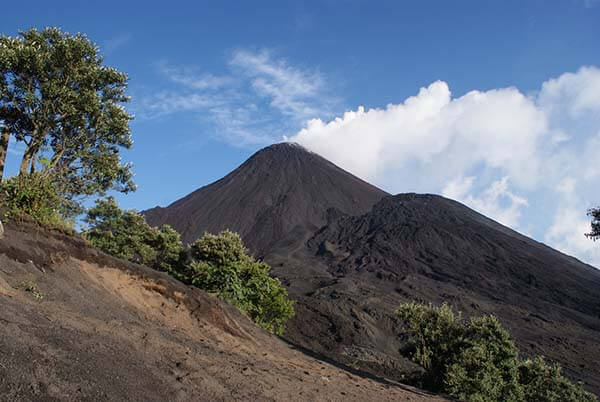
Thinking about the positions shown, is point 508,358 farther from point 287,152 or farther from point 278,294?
point 287,152

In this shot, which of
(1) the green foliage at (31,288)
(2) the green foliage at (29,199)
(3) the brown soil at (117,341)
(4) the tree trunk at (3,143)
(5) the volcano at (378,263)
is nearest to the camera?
(3) the brown soil at (117,341)

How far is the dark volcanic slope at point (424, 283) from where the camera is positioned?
163 feet

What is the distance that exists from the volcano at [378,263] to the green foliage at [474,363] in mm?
6131

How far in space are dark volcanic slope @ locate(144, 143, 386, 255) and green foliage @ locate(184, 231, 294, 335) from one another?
8698cm

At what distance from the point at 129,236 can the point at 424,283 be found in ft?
209

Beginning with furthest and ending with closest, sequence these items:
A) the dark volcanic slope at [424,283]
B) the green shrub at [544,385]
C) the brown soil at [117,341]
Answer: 1. the dark volcanic slope at [424,283]
2. the green shrub at [544,385]
3. the brown soil at [117,341]

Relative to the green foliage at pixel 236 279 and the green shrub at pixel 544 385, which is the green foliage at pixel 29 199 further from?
the green shrub at pixel 544 385

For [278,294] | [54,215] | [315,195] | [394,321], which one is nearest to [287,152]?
[315,195]

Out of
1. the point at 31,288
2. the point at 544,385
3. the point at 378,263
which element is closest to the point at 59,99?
the point at 31,288

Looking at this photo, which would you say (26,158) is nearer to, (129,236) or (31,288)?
(31,288)

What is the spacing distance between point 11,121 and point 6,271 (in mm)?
9848

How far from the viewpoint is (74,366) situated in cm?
584

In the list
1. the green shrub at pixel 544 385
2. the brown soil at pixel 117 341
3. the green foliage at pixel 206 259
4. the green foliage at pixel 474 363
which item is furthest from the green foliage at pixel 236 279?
the green shrub at pixel 544 385

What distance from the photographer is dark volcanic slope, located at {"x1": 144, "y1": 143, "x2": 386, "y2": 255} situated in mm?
130625
